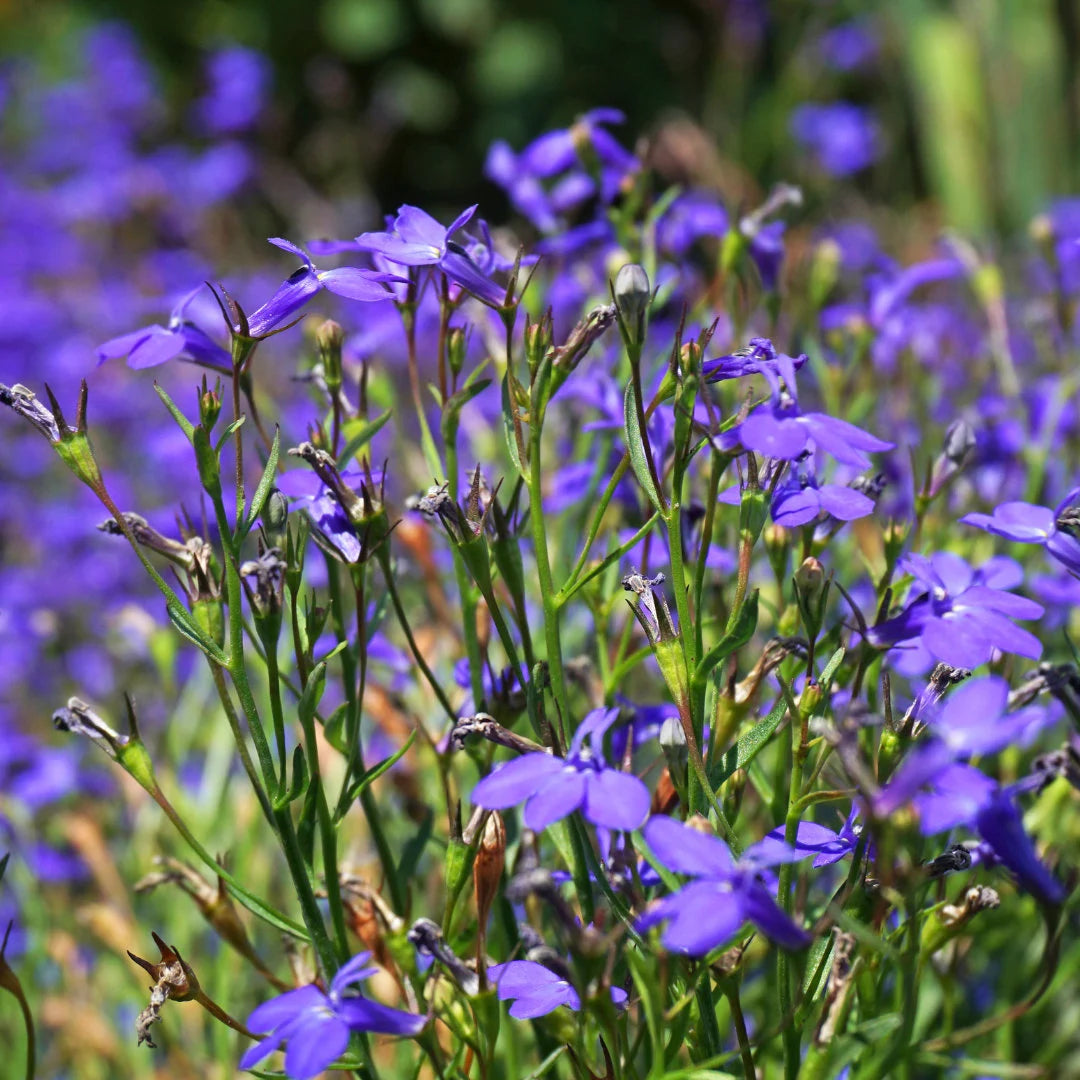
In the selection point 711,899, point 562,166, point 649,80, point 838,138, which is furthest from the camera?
point 649,80

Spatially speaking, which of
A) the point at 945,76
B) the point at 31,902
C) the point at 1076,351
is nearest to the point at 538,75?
the point at 945,76

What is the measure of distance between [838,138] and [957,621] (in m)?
3.38

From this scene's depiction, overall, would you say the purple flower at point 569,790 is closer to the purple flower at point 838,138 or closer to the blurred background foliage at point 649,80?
the blurred background foliage at point 649,80

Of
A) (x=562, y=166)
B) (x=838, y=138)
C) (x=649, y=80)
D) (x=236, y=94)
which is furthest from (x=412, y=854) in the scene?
(x=649, y=80)

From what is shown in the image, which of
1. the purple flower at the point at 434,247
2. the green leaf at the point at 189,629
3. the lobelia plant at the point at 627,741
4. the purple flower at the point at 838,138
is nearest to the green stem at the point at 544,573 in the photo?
the lobelia plant at the point at 627,741

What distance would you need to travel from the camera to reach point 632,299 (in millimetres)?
740

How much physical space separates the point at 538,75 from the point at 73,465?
5.08 meters

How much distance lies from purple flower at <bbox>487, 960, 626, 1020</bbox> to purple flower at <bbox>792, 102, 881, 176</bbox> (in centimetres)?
335

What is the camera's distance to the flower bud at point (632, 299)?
73 centimetres

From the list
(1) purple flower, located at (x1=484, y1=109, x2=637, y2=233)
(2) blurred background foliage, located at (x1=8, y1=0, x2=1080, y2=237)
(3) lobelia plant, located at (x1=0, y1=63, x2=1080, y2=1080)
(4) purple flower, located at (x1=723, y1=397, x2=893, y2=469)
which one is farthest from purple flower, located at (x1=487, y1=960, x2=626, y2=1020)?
(2) blurred background foliage, located at (x1=8, y1=0, x2=1080, y2=237)

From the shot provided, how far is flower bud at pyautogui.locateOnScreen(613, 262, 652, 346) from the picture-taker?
0.73 metres

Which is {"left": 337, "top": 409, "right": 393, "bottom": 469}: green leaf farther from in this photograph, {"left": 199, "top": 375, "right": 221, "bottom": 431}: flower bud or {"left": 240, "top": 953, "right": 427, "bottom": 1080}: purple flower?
{"left": 240, "top": 953, "right": 427, "bottom": 1080}: purple flower

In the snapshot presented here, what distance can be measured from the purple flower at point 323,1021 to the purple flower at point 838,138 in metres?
3.43

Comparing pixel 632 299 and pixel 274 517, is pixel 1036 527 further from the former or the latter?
pixel 274 517
